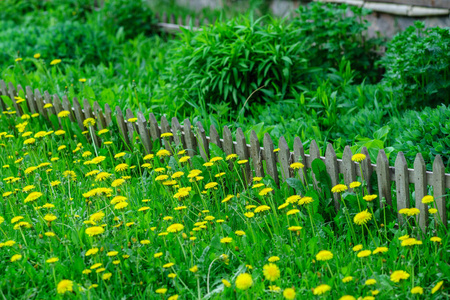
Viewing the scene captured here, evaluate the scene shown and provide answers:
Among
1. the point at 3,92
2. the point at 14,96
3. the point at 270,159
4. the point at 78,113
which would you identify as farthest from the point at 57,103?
the point at 270,159

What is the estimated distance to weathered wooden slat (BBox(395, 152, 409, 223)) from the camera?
3.01 m

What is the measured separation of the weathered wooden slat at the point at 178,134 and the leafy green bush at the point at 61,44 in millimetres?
3784

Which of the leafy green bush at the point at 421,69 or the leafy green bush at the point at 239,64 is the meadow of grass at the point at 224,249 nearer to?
the leafy green bush at the point at 239,64

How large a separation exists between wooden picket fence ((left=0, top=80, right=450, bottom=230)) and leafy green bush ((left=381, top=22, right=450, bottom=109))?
1805 millimetres

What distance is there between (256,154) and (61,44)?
5051 millimetres

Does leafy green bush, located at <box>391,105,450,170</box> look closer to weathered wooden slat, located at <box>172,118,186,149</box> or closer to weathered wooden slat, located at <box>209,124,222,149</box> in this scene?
weathered wooden slat, located at <box>209,124,222,149</box>

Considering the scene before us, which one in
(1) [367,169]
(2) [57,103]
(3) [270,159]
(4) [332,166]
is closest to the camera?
(1) [367,169]

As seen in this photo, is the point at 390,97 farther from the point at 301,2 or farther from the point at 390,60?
the point at 301,2

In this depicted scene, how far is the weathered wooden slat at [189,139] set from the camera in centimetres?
411

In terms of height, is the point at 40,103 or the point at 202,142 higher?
the point at 40,103

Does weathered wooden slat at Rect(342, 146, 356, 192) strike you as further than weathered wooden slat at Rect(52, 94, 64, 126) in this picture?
No

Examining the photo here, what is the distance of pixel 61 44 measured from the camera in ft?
25.1

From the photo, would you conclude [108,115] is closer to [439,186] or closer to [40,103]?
[40,103]

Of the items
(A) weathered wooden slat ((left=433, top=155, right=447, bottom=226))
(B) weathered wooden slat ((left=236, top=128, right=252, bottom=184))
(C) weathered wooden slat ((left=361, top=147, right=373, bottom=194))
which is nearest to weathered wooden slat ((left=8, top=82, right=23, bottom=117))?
(B) weathered wooden slat ((left=236, top=128, right=252, bottom=184))
